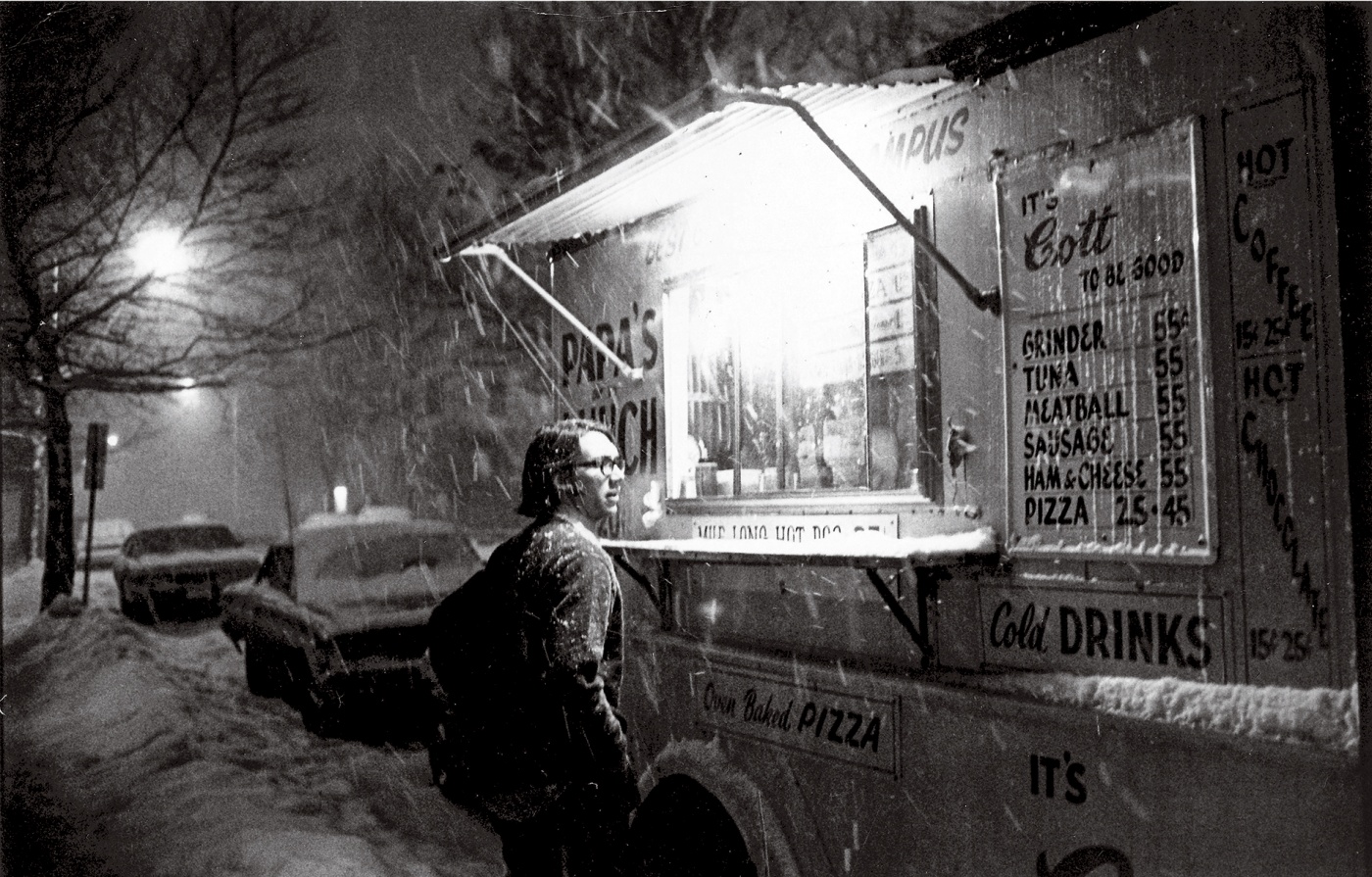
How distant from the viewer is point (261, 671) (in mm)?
12016

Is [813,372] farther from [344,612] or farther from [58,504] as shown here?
[58,504]

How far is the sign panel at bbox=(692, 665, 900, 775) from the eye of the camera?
3646 millimetres

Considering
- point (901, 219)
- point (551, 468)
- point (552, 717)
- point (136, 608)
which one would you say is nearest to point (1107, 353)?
point (901, 219)

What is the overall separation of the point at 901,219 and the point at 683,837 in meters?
2.71

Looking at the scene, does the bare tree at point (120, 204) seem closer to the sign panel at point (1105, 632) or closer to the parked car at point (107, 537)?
the sign panel at point (1105, 632)

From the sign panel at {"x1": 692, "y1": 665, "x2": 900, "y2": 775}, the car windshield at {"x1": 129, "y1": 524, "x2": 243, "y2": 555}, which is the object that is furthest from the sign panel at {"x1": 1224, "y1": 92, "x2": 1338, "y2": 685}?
the car windshield at {"x1": 129, "y1": 524, "x2": 243, "y2": 555}

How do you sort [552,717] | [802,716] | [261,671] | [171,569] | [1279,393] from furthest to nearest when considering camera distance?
[171,569]
[261,671]
[802,716]
[552,717]
[1279,393]

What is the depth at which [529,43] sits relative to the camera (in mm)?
18406

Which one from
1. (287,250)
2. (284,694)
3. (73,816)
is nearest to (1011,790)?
(73,816)

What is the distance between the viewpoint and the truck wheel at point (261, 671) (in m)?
11.8

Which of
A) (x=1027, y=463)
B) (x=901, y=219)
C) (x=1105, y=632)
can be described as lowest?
(x=1105, y=632)

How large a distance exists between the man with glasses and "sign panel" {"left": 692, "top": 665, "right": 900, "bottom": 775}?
0.89m

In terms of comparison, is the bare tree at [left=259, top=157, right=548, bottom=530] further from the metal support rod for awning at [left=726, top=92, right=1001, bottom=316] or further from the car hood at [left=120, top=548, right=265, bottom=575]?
the metal support rod for awning at [left=726, top=92, right=1001, bottom=316]

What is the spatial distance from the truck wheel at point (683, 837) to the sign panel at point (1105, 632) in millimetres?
1511
